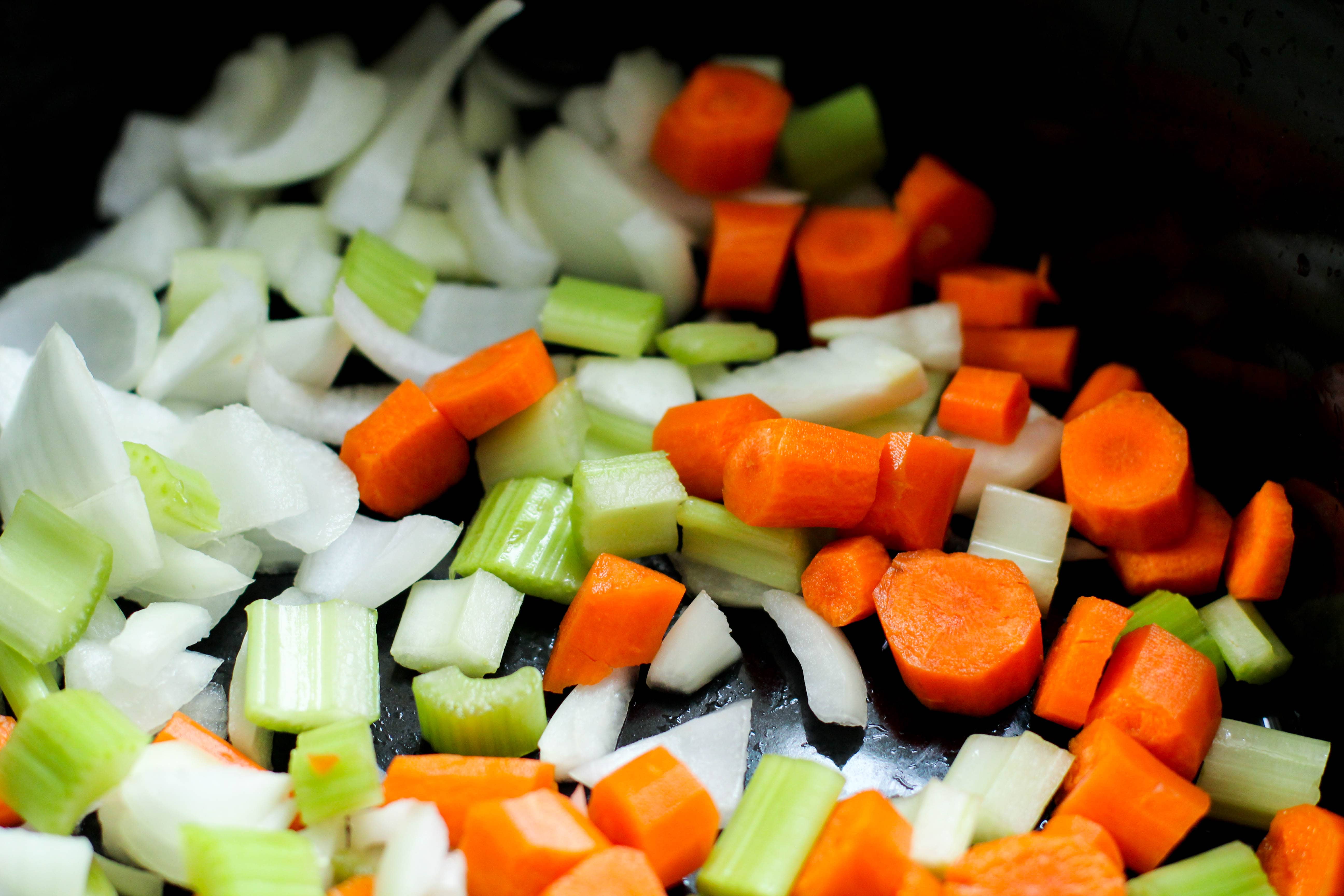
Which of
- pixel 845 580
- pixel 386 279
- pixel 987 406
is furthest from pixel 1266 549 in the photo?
pixel 386 279

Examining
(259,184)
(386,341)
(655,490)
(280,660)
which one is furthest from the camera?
(259,184)

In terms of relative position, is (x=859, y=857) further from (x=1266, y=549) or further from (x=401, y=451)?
(x=401, y=451)

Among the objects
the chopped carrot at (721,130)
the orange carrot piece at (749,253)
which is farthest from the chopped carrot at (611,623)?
the chopped carrot at (721,130)

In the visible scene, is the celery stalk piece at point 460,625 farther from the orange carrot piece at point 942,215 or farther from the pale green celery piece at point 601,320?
the orange carrot piece at point 942,215

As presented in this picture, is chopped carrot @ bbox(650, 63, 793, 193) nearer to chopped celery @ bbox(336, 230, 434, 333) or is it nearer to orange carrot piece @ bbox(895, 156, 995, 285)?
orange carrot piece @ bbox(895, 156, 995, 285)

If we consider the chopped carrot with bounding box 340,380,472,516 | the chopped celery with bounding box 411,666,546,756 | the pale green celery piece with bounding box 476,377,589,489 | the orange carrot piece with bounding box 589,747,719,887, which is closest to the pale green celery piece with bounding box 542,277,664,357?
the pale green celery piece with bounding box 476,377,589,489

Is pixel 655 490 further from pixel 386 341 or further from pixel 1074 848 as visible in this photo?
pixel 1074 848

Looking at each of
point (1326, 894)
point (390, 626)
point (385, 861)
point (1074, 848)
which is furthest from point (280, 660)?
point (1326, 894)
